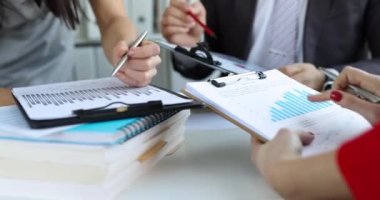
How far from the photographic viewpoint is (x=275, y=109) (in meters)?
0.73

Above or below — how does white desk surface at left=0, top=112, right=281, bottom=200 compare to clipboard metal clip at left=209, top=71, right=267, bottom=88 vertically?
below

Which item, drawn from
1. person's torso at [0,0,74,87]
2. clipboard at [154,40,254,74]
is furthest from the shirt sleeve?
person's torso at [0,0,74,87]

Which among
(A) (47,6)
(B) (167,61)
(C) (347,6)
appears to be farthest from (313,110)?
(B) (167,61)

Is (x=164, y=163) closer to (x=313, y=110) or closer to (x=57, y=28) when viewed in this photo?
(x=313, y=110)

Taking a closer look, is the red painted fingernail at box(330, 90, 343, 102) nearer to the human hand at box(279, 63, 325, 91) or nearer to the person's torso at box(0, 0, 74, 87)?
the human hand at box(279, 63, 325, 91)

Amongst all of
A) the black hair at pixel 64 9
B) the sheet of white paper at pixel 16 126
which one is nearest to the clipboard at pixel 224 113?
the sheet of white paper at pixel 16 126

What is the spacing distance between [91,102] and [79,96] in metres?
0.05

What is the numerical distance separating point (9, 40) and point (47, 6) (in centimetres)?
11

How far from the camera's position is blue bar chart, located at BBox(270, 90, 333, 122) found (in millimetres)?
718

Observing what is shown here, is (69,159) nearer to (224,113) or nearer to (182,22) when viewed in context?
(224,113)

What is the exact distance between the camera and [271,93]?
30.8 inches

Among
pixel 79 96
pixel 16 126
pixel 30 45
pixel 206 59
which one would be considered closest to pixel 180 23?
pixel 206 59

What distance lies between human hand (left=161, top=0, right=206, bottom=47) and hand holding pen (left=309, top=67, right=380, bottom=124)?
428 millimetres

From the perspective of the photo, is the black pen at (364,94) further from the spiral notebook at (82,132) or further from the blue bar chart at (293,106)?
the spiral notebook at (82,132)
